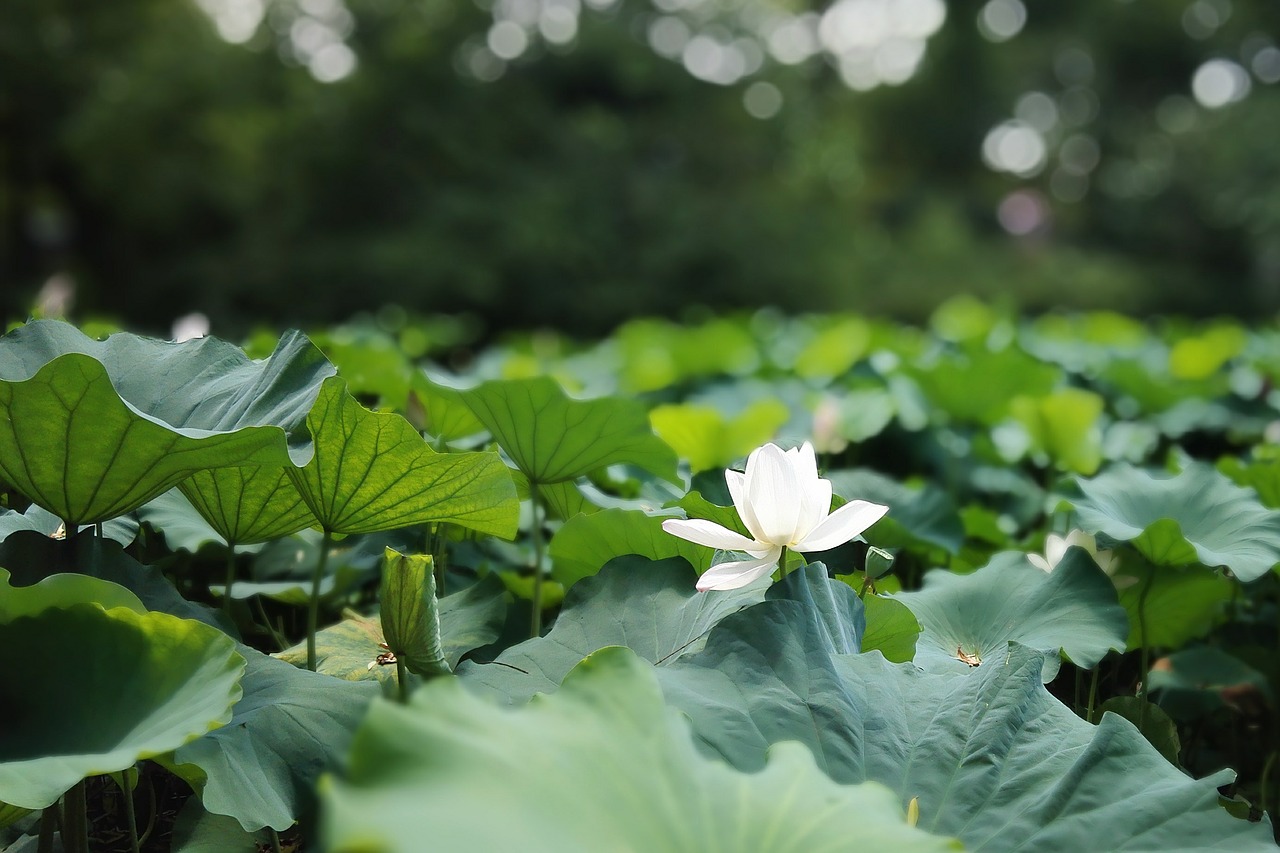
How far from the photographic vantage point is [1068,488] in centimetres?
135

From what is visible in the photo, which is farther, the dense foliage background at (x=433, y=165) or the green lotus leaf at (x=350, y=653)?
the dense foliage background at (x=433, y=165)

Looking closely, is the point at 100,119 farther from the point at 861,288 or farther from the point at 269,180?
the point at 861,288

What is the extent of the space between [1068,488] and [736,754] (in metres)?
0.83

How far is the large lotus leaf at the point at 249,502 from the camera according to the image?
36.3 inches

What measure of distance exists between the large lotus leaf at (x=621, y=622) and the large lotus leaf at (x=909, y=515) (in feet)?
1.43

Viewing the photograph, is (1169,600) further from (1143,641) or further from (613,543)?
(613,543)

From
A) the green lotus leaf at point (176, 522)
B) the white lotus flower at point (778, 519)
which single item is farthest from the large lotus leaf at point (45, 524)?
the white lotus flower at point (778, 519)

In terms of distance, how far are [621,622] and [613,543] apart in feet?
0.50

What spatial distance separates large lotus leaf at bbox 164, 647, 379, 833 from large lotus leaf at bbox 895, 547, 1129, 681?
1.77ft

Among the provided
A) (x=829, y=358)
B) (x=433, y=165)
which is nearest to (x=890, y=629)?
(x=829, y=358)

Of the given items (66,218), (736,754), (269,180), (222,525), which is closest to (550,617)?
(222,525)

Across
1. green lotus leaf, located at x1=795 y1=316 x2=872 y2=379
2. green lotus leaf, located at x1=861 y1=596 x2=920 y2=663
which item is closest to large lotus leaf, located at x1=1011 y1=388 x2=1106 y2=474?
green lotus leaf, located at x1=795 y1=316 x2=872 y2=379

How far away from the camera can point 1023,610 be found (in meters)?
1.08

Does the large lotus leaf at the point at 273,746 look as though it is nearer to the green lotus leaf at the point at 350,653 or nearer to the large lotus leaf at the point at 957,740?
the green lotus leaf at the point at 350,653
